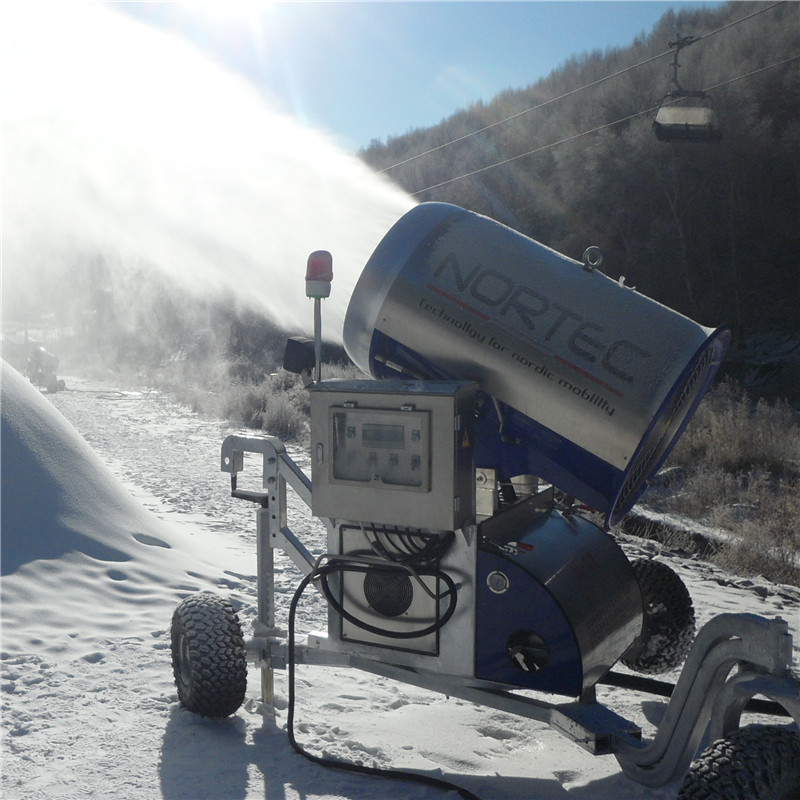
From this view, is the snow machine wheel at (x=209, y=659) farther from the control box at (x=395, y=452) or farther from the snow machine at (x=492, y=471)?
the control box at (x=395, y=452)

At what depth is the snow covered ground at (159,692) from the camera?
3.01 metres

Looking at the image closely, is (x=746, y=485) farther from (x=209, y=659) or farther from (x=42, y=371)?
(x=42, y=371)

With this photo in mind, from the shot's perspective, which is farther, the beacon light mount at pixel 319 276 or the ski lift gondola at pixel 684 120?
the ski lift gondola at pixel 684 120

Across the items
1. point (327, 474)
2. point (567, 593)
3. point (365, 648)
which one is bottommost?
point (365, 648)

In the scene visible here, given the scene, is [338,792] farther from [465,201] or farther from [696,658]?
[465,201]

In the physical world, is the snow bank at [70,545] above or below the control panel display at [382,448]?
below


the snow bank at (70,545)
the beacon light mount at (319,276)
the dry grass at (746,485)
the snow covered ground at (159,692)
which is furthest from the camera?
the dry grass at (746,485)

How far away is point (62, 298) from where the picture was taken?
38.2m

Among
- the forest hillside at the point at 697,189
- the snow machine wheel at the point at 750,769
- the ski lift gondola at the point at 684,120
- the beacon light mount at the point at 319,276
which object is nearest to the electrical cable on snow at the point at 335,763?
the snow machine wheel at the point at 750,769

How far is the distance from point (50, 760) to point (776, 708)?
2.74m

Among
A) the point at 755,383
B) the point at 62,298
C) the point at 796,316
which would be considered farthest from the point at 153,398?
the point at 62,298

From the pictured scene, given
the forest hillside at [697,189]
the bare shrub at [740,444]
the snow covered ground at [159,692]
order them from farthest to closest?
the forest hillside at [697,189], the bare shrub at [740,444], the snow covered ground at [159,692]

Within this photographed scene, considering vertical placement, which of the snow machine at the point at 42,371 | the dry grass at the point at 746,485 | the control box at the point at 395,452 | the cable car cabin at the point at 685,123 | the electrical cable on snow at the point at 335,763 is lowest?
the electrical cable on snow at the point at 335,763

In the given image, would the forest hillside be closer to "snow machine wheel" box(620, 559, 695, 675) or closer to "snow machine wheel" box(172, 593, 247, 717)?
"snow machine wheel" box(620, 559, 695, 675)
